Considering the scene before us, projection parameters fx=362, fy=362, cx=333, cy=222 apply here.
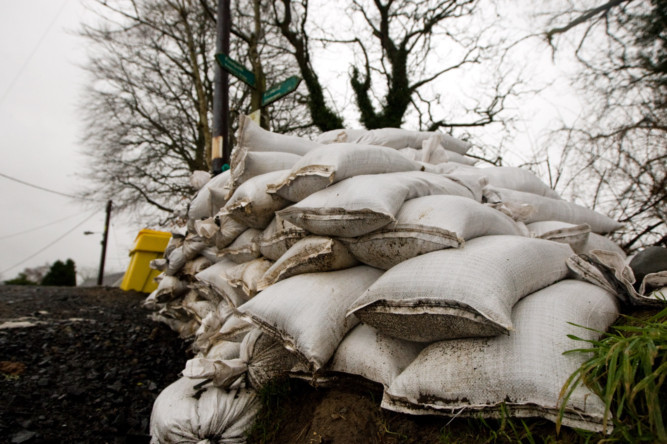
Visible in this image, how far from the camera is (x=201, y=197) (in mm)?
2883

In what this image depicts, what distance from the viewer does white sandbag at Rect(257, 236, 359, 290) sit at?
5.07 ft

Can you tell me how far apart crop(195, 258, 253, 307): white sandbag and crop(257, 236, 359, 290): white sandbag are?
0.54 meters

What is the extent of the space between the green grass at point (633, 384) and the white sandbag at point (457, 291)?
0.67 ft

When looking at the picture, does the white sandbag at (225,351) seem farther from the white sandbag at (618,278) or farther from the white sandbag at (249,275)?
the white sandbag at (618,278)

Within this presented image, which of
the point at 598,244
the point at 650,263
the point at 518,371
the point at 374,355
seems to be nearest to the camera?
the point at 518,371

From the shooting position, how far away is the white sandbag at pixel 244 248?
7.27 feet

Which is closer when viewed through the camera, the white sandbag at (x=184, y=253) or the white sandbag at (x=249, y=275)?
the white sandbag at (x=249, y=275)

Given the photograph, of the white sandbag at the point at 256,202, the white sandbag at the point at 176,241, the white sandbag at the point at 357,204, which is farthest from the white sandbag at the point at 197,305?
the white sandbag at the point at 357,204

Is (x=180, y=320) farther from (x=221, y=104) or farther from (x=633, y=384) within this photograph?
(x=633, y=384)

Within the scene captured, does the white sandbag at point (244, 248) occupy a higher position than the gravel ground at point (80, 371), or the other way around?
the white sandbag at point (244, 248)

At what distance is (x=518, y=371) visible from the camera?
935mm

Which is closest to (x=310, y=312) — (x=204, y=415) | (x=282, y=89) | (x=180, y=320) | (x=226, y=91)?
(x=204, y=415)

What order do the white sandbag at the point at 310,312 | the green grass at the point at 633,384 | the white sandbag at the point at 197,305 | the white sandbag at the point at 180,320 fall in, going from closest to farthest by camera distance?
the green grass at the point at 633,384 < the white sandbag at the point at 310,312 < the white sandbag at the point at 197,305 < the white sandbag at the point at 180,320

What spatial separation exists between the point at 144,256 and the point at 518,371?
5164 millimetres
